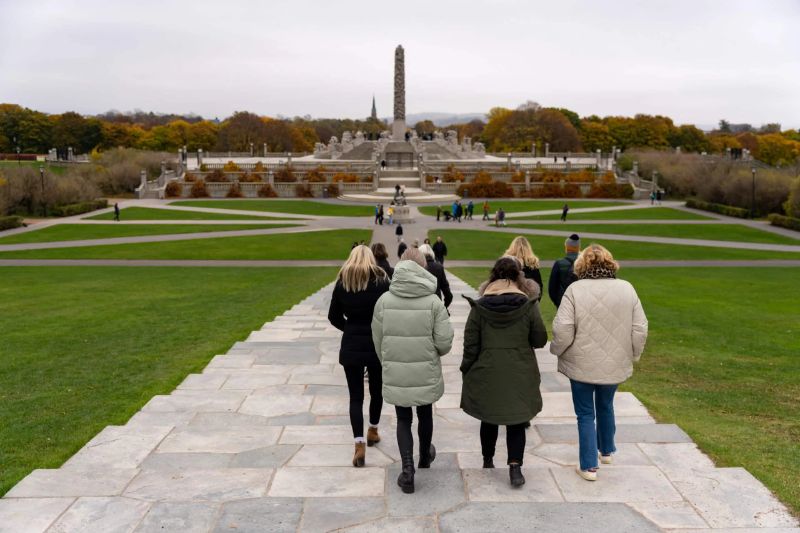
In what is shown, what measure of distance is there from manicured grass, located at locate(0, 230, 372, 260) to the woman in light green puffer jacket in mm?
27289

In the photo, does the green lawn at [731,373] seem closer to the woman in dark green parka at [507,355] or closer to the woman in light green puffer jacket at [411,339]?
the woman in dark green parka at [507,355]

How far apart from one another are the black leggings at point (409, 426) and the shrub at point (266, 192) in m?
65.3

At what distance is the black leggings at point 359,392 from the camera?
6969 mm

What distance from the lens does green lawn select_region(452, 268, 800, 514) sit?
7.50 m

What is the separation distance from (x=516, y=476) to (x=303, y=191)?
215ft

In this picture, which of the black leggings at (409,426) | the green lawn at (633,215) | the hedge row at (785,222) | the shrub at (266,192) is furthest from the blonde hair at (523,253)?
the shrub at (266,192)

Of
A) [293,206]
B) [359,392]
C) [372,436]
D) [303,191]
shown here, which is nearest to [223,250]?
[293,206]

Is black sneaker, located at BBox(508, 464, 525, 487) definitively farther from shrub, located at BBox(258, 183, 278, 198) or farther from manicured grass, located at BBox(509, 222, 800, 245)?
shrub, located at BBox(258, 183, 278, 198)

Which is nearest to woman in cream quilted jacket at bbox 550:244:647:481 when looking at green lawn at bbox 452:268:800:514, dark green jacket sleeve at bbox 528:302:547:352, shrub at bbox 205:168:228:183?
dark green jacket sleeve at bbox 528:302:547:352

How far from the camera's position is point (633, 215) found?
53.1m

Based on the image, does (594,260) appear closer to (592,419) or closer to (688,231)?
(592,419)

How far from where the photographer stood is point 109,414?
9.13m

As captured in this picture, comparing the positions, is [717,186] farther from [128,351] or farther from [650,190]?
[128,351]

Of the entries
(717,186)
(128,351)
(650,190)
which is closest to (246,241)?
(128,351)
